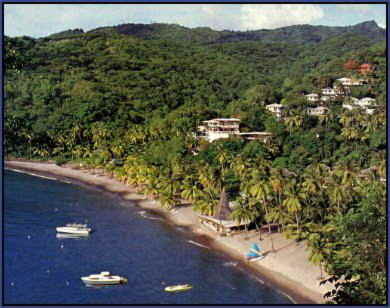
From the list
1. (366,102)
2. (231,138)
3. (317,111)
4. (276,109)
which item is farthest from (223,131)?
(366,102)

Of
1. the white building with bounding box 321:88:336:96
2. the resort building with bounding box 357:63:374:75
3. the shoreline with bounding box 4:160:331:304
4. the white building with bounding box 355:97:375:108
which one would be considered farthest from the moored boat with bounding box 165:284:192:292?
the resort building with bounding box 357:63:374:75

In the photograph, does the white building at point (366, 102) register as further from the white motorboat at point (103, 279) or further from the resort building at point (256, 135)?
the white motorboat at point (103, 279)

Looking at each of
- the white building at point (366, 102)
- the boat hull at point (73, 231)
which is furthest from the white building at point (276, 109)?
the boat hull at point (73, 231)

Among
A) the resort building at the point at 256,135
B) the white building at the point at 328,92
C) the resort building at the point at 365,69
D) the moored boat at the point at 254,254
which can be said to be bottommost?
the moored boat at the point at 254,254

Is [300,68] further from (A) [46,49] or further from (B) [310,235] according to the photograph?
(B) [310,235]

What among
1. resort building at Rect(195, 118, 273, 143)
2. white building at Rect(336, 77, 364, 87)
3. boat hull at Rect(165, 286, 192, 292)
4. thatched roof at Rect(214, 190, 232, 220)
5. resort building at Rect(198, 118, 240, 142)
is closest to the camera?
boat hull at Rect(165, 286, 192, 292)

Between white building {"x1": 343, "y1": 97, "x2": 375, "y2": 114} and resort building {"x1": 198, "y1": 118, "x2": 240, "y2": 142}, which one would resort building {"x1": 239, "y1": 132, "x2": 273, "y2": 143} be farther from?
white building {"x1": 343, "y1": 97, "x2": 375, "y2": 114}
